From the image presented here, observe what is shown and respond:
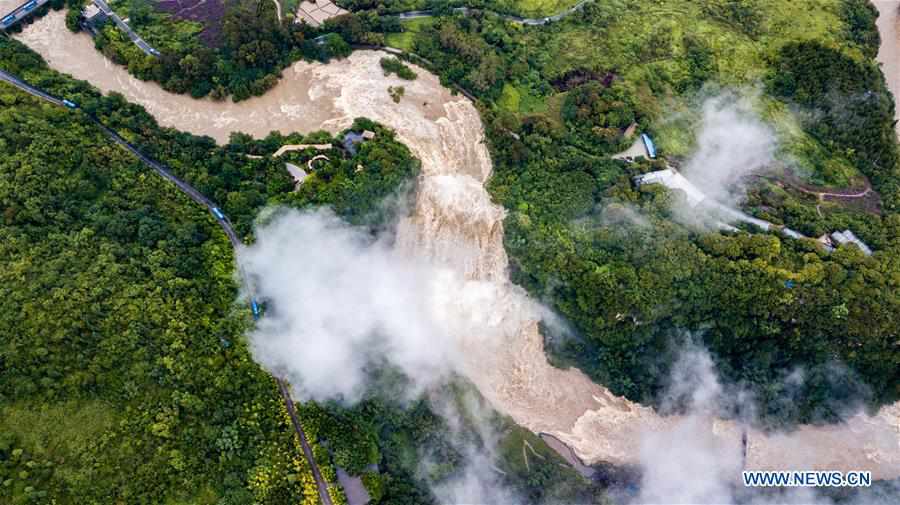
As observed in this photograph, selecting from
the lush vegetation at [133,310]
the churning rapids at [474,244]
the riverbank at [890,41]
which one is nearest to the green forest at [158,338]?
the lush vegetation at [133,310]

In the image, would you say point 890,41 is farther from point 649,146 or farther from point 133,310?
point 133,310

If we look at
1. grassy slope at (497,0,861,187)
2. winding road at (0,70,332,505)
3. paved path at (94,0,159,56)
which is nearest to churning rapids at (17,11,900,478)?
paved path at (94,0,159,56)

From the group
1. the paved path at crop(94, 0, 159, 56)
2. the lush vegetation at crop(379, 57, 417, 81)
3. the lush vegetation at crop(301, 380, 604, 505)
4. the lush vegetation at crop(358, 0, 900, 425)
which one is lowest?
the lush vegetation at crop(301, 380, 604, 505)

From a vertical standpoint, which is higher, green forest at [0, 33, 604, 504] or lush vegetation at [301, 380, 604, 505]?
green forest at [0, 33, 604, 504]

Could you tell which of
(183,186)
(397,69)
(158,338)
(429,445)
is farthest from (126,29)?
(429,445)

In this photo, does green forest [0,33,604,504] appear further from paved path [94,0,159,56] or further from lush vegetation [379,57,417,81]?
lush vegetation [379,57,417,81]

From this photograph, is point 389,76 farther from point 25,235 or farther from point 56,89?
point 25,235

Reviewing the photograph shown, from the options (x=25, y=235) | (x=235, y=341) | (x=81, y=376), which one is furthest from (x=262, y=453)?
(x=25, y=235)
